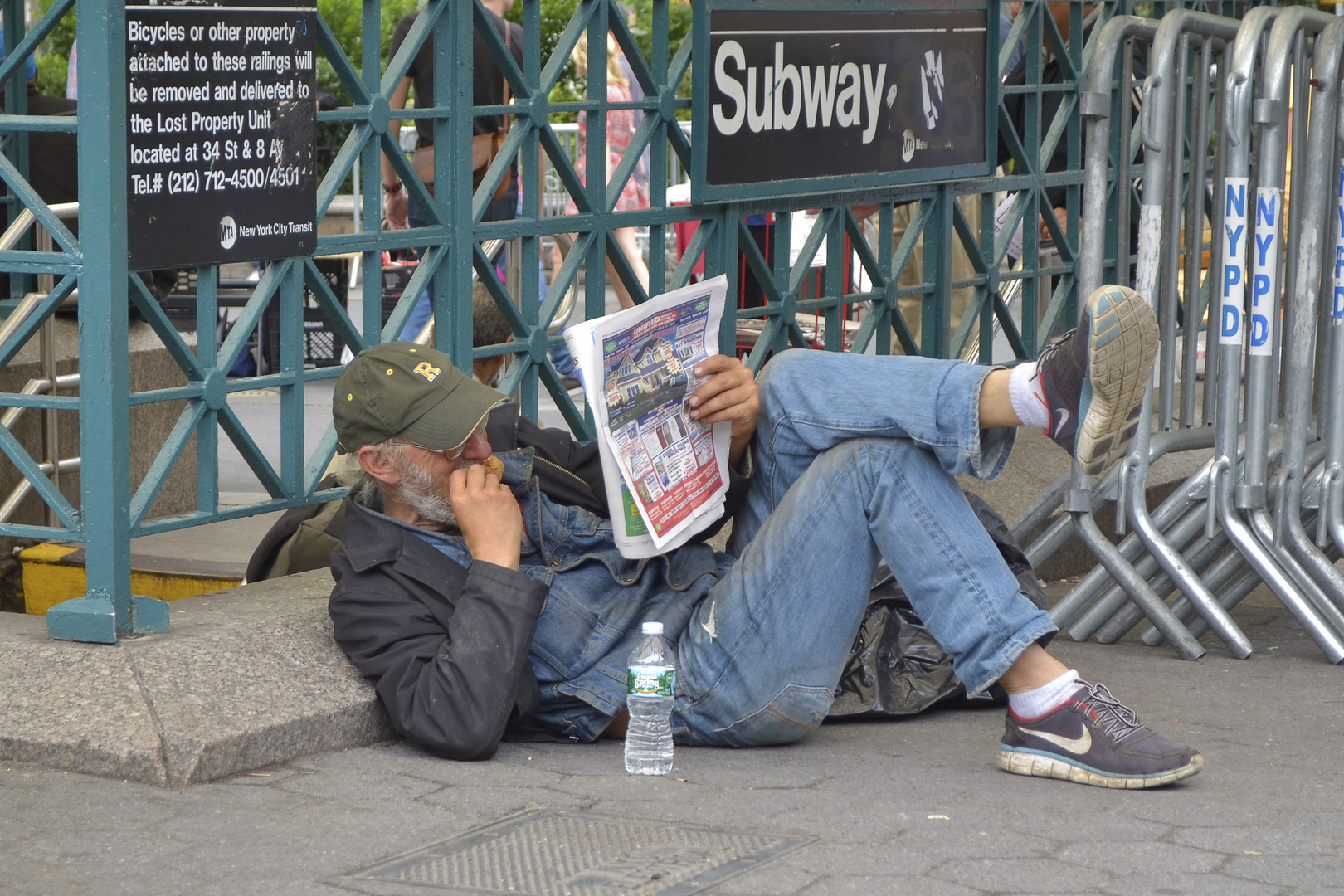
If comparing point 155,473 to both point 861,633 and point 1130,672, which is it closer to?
point 861,633

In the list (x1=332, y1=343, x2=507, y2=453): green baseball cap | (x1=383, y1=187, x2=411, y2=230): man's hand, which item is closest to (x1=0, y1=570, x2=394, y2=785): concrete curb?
(x1=332, y1=343, x2=507, y2=453): green baseball cap

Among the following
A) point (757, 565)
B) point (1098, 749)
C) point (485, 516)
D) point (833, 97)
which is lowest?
point (1098, 749)

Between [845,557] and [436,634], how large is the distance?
82 cm

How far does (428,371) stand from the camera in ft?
11.6

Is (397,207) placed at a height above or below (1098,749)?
above

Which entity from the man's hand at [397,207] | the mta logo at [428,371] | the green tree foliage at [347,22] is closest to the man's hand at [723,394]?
the mta logo at [428,371]

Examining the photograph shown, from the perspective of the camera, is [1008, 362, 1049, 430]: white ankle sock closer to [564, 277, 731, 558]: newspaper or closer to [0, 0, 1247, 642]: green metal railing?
[564, 277, 731, 558]: newspaper

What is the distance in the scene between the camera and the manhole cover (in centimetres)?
274

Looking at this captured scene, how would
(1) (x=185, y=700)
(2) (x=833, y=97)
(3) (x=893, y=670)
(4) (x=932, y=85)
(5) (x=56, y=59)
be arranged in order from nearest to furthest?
1. (1) (x=185, y=700)
2. (3) (x=893, y=670)
3. (2) (x=833, y=97)
4. (4) (x=932, y=85)
5. (5) (x=56, y=59)

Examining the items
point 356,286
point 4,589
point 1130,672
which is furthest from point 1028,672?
point 356,286

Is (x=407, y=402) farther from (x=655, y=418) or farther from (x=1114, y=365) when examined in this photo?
(x=1114, y=365)

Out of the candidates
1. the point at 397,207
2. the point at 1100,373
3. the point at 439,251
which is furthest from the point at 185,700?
the point at 397,207

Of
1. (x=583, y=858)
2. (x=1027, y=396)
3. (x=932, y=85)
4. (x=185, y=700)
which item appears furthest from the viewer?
(x=932, y=85)

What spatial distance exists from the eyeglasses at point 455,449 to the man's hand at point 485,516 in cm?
4
